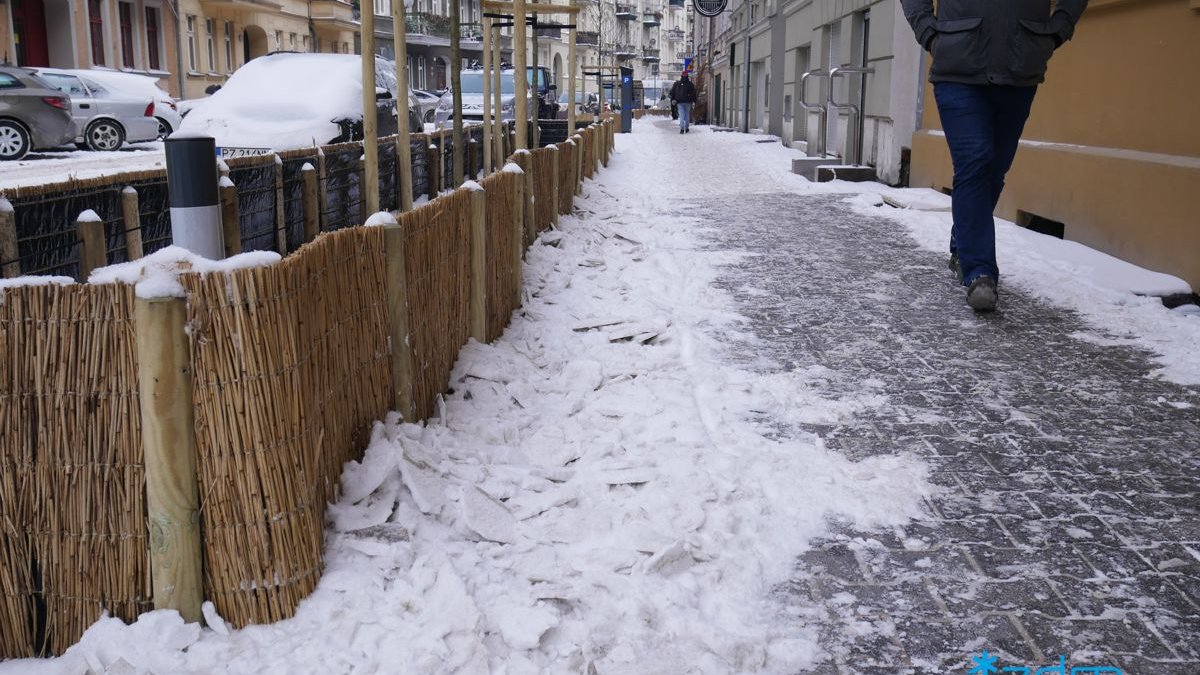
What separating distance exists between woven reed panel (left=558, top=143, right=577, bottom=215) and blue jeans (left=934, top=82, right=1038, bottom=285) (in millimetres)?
4455

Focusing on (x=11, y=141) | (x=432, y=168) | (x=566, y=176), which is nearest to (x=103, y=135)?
(x=11, y=141)

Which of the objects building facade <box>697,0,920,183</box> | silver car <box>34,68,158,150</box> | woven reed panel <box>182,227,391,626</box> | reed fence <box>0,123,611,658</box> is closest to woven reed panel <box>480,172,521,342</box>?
woven reed panel <box>182,227,391,626</box>

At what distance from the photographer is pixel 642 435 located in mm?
4496

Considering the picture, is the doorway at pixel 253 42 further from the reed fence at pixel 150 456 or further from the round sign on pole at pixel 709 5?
the reed fence at pixel 150 456

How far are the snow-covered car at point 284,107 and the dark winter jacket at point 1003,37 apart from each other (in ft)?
24.8

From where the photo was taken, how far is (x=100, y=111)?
21.7m

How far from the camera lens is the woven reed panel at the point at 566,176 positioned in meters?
10.6

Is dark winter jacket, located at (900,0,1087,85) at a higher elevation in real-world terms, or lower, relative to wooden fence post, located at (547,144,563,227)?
higher

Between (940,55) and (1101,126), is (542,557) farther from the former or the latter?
(1101,126)

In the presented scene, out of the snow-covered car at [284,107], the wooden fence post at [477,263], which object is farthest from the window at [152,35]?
the wooden fence post at [477,263]

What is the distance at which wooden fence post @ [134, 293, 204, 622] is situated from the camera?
9.39 feet

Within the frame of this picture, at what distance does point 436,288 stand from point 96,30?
34.4 metres

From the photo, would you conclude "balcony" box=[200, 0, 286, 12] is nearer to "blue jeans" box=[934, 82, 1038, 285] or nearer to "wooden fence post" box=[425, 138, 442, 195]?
"wooden fence post" box=[425, 138, 442, 195]

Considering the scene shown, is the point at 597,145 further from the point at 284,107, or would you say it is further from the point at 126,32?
the point at 126,32
